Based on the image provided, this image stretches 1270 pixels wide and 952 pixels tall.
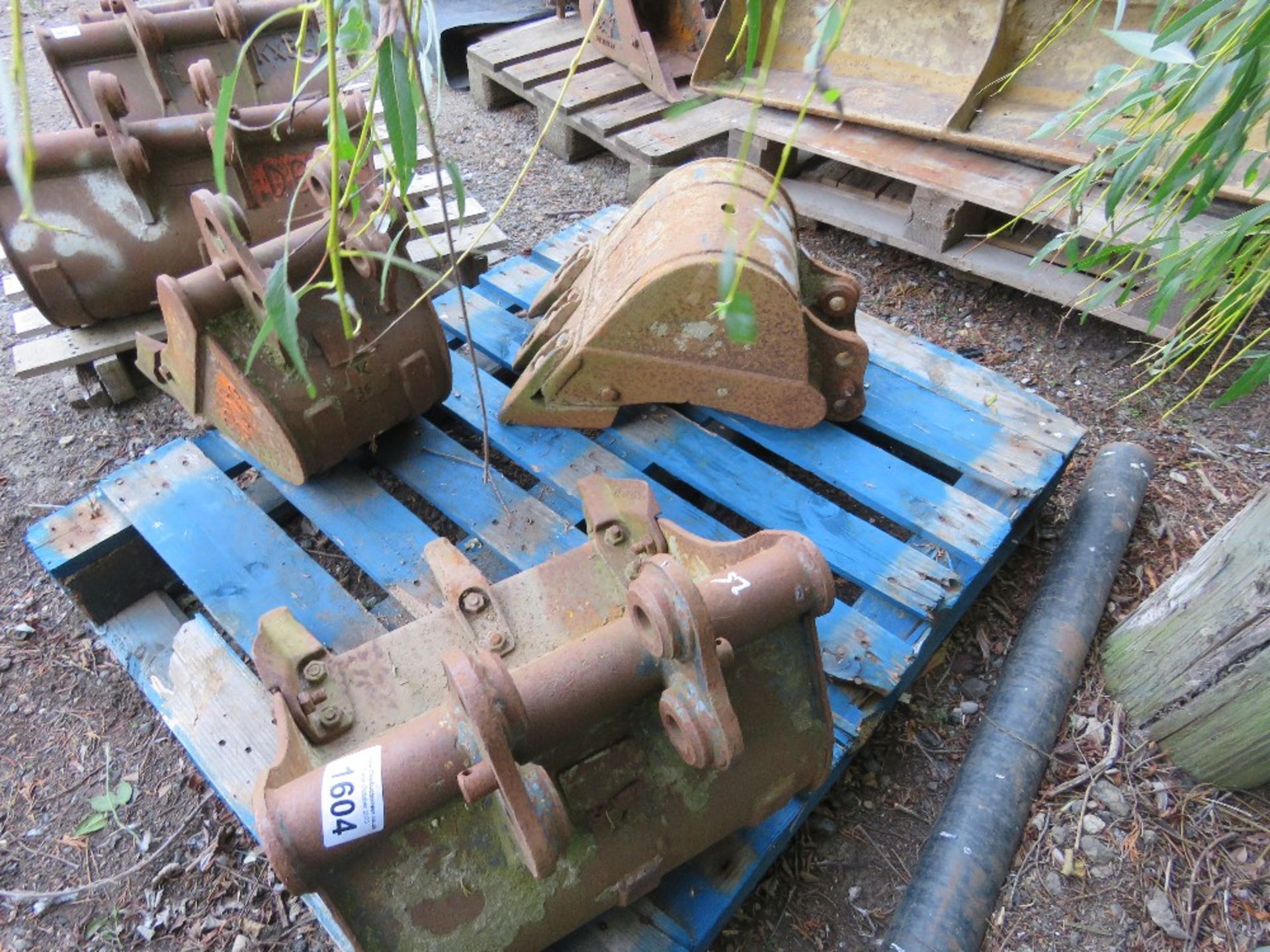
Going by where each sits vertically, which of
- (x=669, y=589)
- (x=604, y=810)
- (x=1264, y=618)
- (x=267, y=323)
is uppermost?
(x=267, y=323)

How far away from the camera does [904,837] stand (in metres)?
1.89

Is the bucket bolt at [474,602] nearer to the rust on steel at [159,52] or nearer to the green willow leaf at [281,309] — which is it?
the green willow leaf at [281,309]

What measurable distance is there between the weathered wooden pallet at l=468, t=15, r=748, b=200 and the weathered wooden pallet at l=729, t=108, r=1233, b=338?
0.39m

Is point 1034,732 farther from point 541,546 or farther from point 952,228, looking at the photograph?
point 952,228

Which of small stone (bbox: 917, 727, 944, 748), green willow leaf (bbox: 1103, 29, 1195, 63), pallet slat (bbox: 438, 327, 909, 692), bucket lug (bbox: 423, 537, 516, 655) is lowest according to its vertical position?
small stone (bbox: 917, 727, 944, 748)

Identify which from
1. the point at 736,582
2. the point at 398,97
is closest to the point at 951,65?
the point at 736,582

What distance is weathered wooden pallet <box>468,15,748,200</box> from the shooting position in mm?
3773

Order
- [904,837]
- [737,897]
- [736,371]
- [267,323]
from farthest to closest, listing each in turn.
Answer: [736,371] → [904,837] → [737,897] → [267,323]

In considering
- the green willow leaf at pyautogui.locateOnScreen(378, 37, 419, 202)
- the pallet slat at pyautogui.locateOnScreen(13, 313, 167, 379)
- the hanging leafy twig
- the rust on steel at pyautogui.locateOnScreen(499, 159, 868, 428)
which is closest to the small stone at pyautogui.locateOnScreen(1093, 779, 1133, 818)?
→ the hanging leafy twig

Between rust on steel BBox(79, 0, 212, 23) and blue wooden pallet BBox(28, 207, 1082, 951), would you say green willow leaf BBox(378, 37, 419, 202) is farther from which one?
rust on steel BBox(79, 0, 212, 23)

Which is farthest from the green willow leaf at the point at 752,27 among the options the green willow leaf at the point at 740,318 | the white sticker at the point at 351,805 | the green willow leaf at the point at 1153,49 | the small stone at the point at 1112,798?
the small stone at the point at 1112,798

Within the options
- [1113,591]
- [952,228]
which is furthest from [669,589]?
[952,228]

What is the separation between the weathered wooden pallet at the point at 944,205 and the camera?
9.23ft

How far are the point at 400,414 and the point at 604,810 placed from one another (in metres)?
1.29
